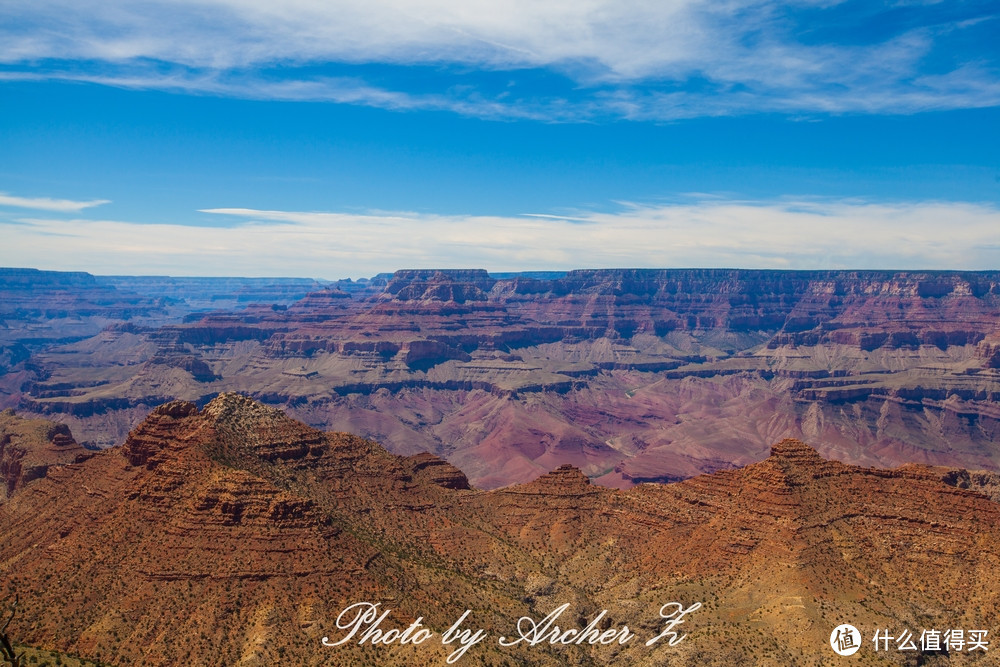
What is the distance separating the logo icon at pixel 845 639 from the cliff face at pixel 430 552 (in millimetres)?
1045

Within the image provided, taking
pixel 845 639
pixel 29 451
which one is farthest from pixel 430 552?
pixel 29 451

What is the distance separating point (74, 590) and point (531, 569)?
50.1 m

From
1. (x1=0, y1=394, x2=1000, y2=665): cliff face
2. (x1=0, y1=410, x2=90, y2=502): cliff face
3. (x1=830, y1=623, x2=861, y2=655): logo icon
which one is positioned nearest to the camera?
(x1=830, y1=623, x2=861, y2=655): logo icon

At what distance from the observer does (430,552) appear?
10538 centimetres

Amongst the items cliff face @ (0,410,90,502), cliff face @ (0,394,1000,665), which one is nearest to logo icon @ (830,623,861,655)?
cliff face @ (0,394,1000,665)

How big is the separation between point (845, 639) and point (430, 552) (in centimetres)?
4769

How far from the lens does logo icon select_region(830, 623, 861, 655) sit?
263 feet

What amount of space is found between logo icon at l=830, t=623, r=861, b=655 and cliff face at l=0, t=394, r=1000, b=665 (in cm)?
104

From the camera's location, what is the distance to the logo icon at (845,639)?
80.2 meters

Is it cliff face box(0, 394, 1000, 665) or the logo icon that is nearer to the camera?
the logo icon

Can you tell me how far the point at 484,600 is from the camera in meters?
94.2

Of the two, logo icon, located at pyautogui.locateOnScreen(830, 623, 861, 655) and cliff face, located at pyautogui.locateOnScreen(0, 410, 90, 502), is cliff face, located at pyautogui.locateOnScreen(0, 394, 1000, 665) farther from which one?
cliff face, located at pyautogui.locateOnScreen(0, 410, 90, 502)

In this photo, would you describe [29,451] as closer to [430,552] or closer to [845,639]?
[430,552]

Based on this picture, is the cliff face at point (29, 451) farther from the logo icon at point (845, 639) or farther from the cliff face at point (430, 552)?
the logo icon at point (845, 639)
